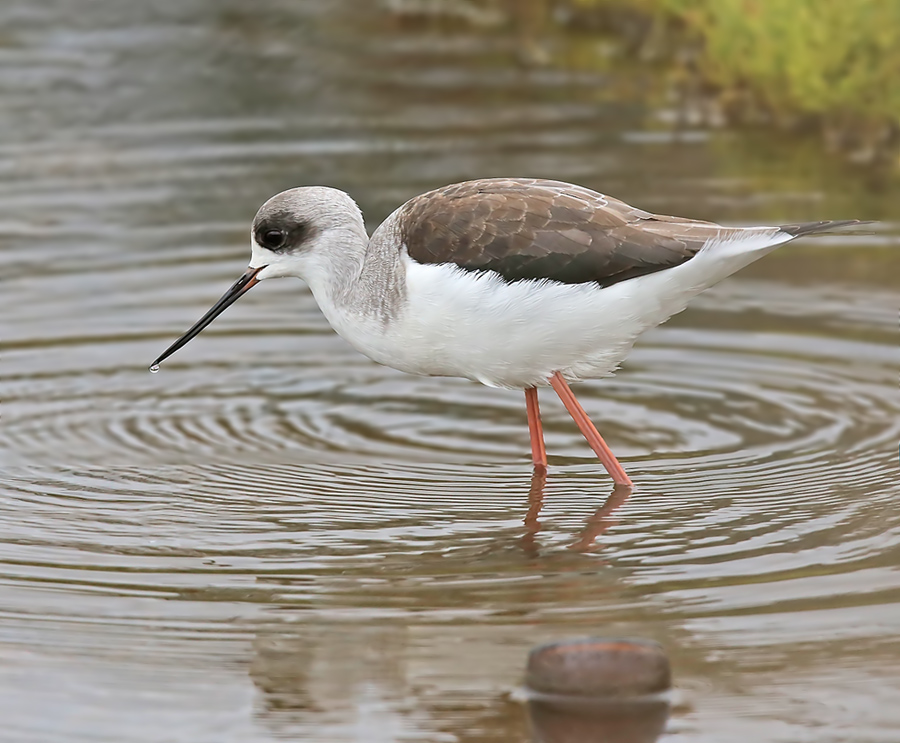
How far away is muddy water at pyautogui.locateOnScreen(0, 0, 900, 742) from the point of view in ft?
17.9

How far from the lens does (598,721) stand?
5098 mm

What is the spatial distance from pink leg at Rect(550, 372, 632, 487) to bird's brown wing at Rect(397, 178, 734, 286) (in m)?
0.68

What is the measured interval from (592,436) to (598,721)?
2849mm

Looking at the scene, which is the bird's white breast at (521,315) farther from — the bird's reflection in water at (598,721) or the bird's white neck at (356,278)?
the bird's reflection in water at (598,721)

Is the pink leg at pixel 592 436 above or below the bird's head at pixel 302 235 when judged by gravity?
below

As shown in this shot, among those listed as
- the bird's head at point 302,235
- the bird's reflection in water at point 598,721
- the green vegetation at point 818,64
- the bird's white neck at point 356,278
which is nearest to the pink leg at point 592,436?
the bird's white neck at point 356,278

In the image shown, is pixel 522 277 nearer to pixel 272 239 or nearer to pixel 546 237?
pixel 546 237

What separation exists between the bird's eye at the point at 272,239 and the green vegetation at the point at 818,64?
7.49 meters

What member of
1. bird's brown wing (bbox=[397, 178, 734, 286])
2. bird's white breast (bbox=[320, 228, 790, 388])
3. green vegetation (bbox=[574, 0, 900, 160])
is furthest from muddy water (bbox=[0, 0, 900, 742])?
bird's brown wing (bbox=[397, 178, 734, 286])

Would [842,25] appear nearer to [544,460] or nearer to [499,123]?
[499,123]

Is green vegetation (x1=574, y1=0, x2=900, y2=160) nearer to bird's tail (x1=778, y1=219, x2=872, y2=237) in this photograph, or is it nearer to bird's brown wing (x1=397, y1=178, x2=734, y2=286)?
bird's tail (x1=778, y1=219, x2=872, y2=237)

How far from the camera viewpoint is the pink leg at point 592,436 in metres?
7.70

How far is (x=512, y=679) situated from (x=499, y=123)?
10.5 meters

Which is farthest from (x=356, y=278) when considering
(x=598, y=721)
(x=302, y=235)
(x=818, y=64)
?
(x=818, y=64)
